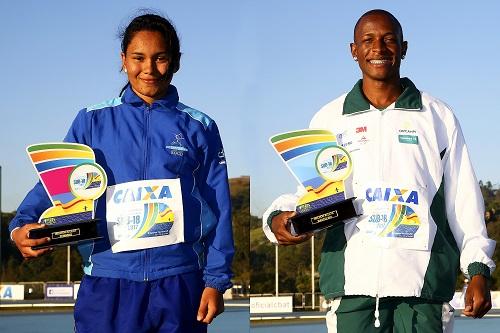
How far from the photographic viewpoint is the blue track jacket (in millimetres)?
3578

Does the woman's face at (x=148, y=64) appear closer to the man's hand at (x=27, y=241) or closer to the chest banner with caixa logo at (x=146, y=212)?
the chest banner with caixa logo at (x=146, y=212)

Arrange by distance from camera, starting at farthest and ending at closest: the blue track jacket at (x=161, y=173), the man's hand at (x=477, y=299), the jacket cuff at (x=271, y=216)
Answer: the jacket cuff at (x=271, y=216)
the blue track jacket at (x=161, y=173)
the man's hand at (x=477, y=299)

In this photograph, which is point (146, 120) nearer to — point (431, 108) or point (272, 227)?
point (272, 227)

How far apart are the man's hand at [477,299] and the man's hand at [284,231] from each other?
0.61 metres

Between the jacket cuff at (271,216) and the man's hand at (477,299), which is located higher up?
the jacket cuff at (271,216)

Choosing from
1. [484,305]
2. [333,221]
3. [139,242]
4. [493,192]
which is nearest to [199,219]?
[139,242]

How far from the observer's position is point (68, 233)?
3.52 meters

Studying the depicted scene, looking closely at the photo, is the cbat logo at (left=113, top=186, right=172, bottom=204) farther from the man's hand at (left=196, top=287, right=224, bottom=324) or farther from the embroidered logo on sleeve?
the man's hand at (left=196, top=287, right=224, bottom=324)

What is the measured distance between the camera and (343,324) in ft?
11.8

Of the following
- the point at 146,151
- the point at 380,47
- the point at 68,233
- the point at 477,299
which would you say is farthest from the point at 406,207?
the point at 68,233

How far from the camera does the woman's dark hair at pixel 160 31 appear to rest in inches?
148

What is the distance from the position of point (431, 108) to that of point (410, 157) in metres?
0.25

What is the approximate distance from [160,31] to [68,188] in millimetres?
704

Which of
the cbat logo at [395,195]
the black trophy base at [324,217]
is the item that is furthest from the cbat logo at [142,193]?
the cbat logo at [395,195]
